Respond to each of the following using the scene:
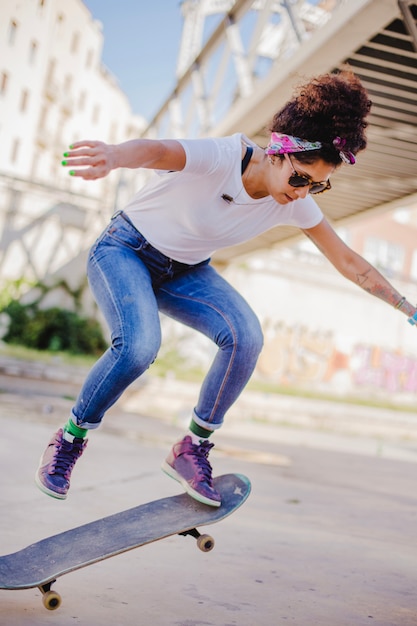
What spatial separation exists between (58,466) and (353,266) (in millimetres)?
1759

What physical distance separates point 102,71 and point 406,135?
55688mm

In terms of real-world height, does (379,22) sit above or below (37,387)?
above

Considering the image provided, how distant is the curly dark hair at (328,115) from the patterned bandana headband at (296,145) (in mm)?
17

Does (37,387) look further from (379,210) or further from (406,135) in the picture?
(406,135)

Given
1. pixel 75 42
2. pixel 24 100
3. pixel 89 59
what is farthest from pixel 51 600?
pixel 89 59

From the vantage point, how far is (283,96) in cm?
929

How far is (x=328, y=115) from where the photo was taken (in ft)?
9.39

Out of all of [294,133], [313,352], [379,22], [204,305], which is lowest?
[313,352]

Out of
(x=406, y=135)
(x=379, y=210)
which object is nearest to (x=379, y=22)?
(x=406, y=135)

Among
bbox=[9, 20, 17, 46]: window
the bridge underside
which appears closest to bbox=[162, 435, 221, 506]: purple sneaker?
the bridge underside

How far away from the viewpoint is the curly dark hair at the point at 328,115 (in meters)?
2.84

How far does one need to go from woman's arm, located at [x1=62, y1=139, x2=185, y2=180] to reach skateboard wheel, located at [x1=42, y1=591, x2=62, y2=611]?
1.48 m

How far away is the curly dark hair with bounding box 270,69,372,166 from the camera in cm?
284

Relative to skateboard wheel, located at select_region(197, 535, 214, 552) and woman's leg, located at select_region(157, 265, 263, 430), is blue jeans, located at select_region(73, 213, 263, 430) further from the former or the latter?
skateboard wheel, located at select_region(197, 535, 214, 552)
